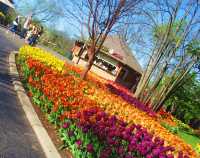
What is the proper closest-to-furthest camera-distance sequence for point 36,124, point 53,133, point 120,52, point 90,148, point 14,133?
1. point 90,148
2. point 14,133
3. point 36,124
4. point 53,133
5. point 120,52

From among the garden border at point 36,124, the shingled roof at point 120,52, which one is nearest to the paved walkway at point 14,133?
the garden border at point 36,124

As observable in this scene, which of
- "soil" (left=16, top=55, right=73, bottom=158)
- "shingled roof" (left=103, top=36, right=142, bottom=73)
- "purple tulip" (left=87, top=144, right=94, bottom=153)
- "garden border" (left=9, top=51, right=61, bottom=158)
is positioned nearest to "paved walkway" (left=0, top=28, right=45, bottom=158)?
"garden border" (left=9, top=51, right=61, bottom=158)

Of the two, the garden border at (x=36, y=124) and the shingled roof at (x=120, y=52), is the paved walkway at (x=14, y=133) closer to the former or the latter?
the garden border at (x=36, y=124)

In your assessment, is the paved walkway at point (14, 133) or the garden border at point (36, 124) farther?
the garden border at point (36, 124)

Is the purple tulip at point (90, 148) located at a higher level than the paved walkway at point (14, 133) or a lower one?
higher

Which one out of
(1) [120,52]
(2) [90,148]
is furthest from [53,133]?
(1) [120,52]

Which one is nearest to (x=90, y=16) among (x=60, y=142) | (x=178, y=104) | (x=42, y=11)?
(x=60, y=142)

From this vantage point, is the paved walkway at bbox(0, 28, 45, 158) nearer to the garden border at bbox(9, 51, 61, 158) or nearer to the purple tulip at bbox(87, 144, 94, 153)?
the garden border at bbox(9, 51, 61, 158)

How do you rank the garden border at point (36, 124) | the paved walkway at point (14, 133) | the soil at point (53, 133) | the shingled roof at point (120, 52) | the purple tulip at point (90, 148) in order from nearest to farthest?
the paved walkway at point (14, 133), the purple tulip at point (90, 148), the garden border at point (36, 124), the soil at point (53, 133), the shingled roof at point (120, 52)

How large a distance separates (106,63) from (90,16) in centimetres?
2836

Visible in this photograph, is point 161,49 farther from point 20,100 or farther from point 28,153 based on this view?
point 28,153

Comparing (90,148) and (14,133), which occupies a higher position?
(90,148)

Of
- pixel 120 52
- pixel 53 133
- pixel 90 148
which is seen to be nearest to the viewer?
pixel 90 148

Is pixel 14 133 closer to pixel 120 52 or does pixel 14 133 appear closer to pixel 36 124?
pixel 36 124
